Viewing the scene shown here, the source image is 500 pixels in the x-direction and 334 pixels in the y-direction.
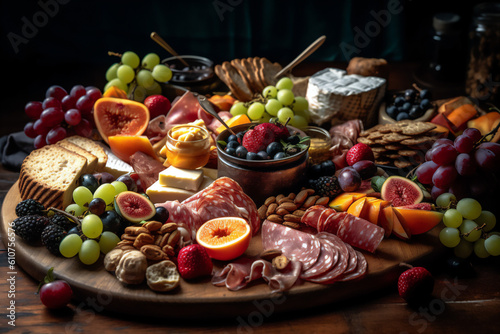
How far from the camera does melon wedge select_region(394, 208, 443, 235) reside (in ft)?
6.01

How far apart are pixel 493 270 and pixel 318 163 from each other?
2.74 feet

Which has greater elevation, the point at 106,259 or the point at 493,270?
the point at 106,259

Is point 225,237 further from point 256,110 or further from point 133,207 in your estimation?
point 256,110

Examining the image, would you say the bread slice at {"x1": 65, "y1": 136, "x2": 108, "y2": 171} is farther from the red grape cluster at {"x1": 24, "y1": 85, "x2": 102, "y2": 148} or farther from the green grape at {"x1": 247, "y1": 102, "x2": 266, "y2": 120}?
the green grape at {"x1": 247, "y1": 102, "x2": 266, "y2": 120}

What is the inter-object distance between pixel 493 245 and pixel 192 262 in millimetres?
1015

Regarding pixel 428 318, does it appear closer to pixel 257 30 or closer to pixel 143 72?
pixel 143 72


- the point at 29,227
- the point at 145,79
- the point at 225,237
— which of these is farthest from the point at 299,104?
the point at 29,227

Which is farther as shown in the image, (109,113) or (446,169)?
(109,113)

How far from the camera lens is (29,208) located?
6.25 feet

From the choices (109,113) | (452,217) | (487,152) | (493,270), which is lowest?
(493,270)

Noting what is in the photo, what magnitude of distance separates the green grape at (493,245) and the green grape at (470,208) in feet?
0.30

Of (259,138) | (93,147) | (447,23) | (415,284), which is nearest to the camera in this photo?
(415,284)

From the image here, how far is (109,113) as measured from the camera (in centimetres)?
249

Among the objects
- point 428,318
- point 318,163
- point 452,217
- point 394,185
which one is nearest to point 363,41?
point 318,163
